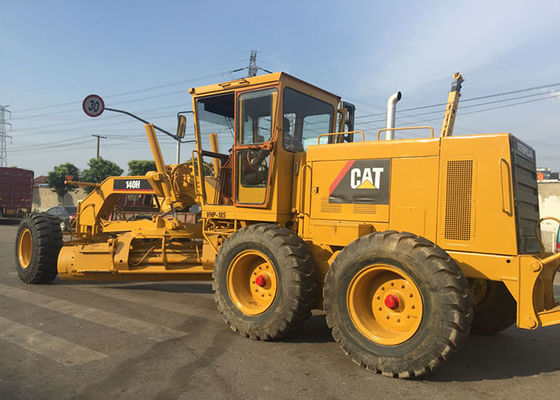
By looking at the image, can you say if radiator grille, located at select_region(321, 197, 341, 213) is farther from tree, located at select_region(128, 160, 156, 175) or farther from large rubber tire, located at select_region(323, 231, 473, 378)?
tree, located at select_region(128, 160, 156, 175)

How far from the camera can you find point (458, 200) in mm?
4359

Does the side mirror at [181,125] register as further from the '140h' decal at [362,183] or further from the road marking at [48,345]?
the road marking at [48,345]

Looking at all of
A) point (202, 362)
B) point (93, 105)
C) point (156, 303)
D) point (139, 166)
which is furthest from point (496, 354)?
point (139, 166)

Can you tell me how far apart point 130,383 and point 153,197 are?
15.3ft

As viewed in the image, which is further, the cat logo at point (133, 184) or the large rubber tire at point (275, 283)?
the cat logo at point (133, 184)

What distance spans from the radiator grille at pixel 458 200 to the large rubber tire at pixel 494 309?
1.16 metres

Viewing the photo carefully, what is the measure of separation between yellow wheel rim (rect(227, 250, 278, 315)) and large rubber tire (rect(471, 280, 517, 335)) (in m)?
2.54

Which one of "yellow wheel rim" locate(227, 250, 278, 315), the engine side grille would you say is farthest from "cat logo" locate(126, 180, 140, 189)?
the engine side grille

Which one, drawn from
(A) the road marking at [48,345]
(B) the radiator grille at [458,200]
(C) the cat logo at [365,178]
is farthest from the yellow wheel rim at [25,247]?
(B) the radiator grille at [458,200]

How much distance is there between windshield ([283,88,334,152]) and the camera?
5.70 m

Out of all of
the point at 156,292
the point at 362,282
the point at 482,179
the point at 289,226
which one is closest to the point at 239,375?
the point at 362,282

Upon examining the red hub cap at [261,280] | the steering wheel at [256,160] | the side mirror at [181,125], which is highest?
the side mirror at [181,125]

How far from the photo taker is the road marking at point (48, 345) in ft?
13.8

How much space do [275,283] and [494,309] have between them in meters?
2.79
